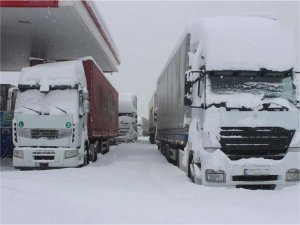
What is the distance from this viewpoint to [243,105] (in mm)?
9094

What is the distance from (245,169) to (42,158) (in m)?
6.53

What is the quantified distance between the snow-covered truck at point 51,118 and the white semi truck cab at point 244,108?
484 cm

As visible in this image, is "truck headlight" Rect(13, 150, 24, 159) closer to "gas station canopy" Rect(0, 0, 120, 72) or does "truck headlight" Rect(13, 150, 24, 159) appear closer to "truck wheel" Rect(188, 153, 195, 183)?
"truck wheel" Rect(188, 153, 195, 183)

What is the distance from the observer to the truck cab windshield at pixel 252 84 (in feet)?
30.6

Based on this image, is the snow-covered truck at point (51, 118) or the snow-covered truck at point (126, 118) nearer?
the snow-covered truck at point (51, 118)

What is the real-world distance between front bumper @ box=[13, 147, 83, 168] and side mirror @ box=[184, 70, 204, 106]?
16.1 ft

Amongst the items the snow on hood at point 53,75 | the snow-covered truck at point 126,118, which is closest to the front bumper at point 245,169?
the snow on hood at point 53,75

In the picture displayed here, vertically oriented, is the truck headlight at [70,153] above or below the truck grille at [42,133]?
below

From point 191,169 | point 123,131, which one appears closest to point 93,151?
point 191,169

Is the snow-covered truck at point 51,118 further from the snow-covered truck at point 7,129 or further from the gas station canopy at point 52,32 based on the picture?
the gas station canopy at point 52,32

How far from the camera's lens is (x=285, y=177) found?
909 cm

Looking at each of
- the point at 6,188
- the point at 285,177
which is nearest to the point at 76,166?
the point at 6,188

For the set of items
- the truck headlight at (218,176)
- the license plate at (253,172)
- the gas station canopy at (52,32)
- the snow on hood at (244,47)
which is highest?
the gas station canopy at (52,32)

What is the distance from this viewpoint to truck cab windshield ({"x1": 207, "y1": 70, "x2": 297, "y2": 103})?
9312 millimetres
